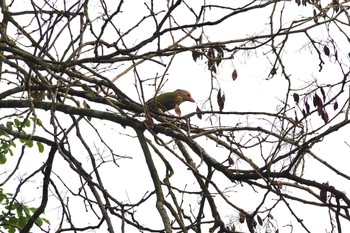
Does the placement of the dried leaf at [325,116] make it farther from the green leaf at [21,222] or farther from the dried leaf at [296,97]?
the green leaf at [21,222]

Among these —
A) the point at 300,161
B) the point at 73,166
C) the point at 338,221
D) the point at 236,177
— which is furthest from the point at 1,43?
the point at 338,221

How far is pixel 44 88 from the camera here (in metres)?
4.54

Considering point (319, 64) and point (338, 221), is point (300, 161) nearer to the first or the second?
point (338, 221)

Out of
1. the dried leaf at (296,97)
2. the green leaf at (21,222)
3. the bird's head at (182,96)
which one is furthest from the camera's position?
the bird's head at (182,96)

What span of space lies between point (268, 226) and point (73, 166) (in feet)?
3.97

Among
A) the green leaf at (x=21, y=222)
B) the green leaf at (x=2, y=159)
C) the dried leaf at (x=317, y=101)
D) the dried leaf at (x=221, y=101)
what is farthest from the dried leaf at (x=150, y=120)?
the green leaf at (x=2, y=159)

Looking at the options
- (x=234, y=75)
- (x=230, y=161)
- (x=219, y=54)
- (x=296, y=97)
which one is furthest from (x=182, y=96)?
(x=296, y=97)

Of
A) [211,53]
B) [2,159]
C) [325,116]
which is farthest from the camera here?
[2,159]

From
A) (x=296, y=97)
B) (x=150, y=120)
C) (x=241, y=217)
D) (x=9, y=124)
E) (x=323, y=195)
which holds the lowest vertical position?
(x=323, y=195)

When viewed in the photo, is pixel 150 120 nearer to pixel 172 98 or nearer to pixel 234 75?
pixel 234 75

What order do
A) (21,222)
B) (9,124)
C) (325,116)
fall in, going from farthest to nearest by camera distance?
(9,124), (21,222), (325,116)

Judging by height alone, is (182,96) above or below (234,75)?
above

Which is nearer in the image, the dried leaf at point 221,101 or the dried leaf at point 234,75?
the dried leaf at point 221,101

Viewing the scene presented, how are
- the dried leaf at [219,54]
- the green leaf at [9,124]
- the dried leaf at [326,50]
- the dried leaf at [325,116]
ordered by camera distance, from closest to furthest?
the dried leaf at [325,116] < the dried leaf at [219,54] < the dried leaf at [326,50] < the green leaf at [9,124]
